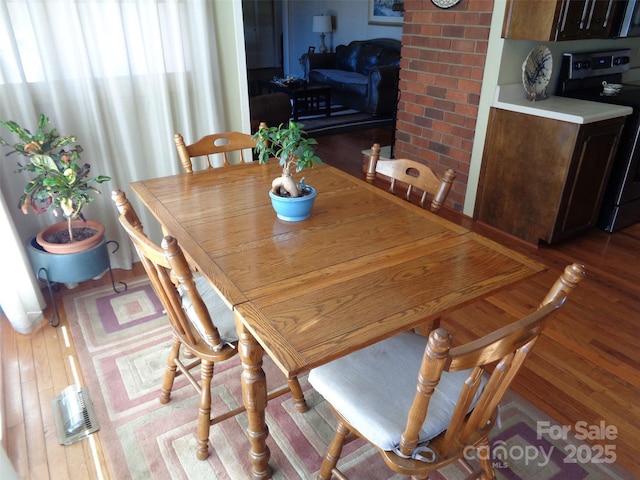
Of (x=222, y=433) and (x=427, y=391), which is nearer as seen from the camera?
(x=427, y=391)

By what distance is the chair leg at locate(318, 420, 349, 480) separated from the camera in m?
1.35

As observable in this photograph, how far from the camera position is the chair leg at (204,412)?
1544mm

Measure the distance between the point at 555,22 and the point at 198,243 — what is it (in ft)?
7.86

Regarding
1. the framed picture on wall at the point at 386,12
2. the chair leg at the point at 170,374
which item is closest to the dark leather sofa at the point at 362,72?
the framed picture on wall at the point at 386,12

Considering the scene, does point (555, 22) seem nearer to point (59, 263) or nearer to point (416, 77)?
point (416, 77)

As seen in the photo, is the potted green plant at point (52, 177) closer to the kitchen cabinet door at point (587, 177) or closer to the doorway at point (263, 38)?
the kitchen cabinet door at point (587, 177)

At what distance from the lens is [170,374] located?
178cm

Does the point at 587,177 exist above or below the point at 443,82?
below

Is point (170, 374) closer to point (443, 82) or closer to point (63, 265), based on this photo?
point (63, 265)

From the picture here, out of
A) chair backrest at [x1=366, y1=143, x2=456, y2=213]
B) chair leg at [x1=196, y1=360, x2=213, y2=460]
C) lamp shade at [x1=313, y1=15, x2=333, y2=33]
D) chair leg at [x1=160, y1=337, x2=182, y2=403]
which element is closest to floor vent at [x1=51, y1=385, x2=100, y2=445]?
chair leg at [x1=160, y1=337, x2=182, y2=403]

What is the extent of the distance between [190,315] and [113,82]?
1500 mm

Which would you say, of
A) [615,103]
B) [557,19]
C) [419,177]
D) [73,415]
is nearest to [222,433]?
[73,415]

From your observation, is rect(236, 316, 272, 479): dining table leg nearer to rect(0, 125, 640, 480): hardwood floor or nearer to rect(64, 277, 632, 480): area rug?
rect(64, 277, 632, 480): area rug

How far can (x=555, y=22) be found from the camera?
2.59 metres
